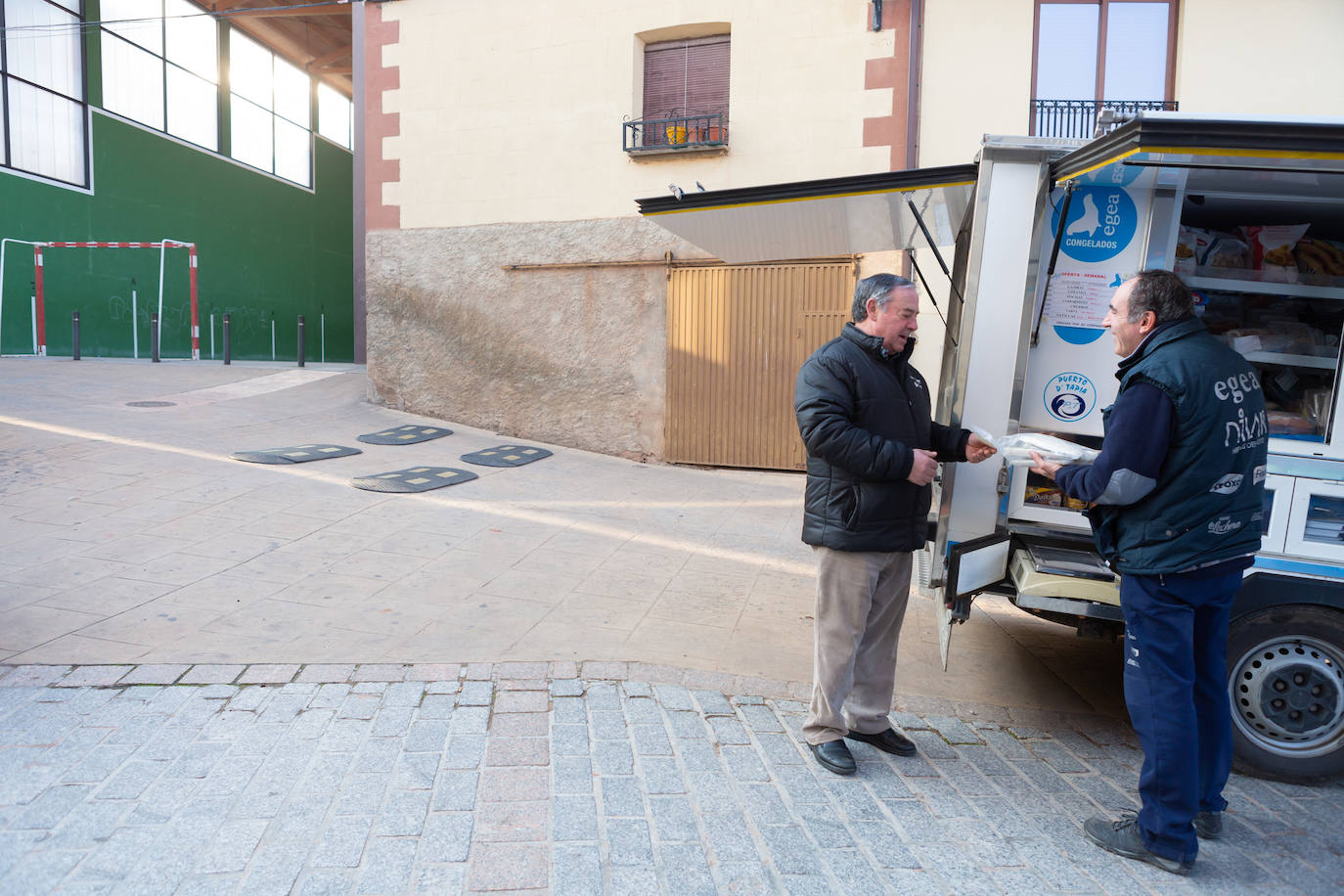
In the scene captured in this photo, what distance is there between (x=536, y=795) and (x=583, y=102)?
344 inches

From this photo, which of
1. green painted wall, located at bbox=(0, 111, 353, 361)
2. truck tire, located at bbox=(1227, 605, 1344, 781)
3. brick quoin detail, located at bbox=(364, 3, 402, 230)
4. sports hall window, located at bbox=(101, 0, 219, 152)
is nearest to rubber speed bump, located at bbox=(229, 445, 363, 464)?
brick quoin detail, located at bbox=(364, 3, 402, 230)

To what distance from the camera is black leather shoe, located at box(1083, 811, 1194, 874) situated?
8.68 ft

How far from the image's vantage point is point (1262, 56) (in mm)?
7996

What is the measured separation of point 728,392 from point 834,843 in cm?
707

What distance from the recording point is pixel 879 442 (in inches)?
121

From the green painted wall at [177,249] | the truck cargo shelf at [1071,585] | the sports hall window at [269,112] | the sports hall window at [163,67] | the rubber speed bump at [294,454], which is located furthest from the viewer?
the sports hall window at [269,112]

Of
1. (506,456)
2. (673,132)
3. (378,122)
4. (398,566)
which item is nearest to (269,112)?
(378,122)

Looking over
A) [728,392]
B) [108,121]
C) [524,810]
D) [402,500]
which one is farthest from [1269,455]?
[108,121]

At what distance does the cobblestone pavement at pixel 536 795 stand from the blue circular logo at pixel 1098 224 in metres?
2.03

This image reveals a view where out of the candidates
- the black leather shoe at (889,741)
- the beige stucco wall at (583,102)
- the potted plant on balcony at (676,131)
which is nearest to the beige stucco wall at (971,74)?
the beige stucco wall at (583,102)

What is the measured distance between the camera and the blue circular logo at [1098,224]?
11.7ft

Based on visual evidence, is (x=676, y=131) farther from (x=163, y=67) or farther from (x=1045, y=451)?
(x=163, y=67)

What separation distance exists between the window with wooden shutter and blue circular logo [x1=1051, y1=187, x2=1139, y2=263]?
659cm

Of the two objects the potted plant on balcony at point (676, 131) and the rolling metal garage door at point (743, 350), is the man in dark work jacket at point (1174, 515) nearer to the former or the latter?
the rolling metal garage door at point (743, 350)
